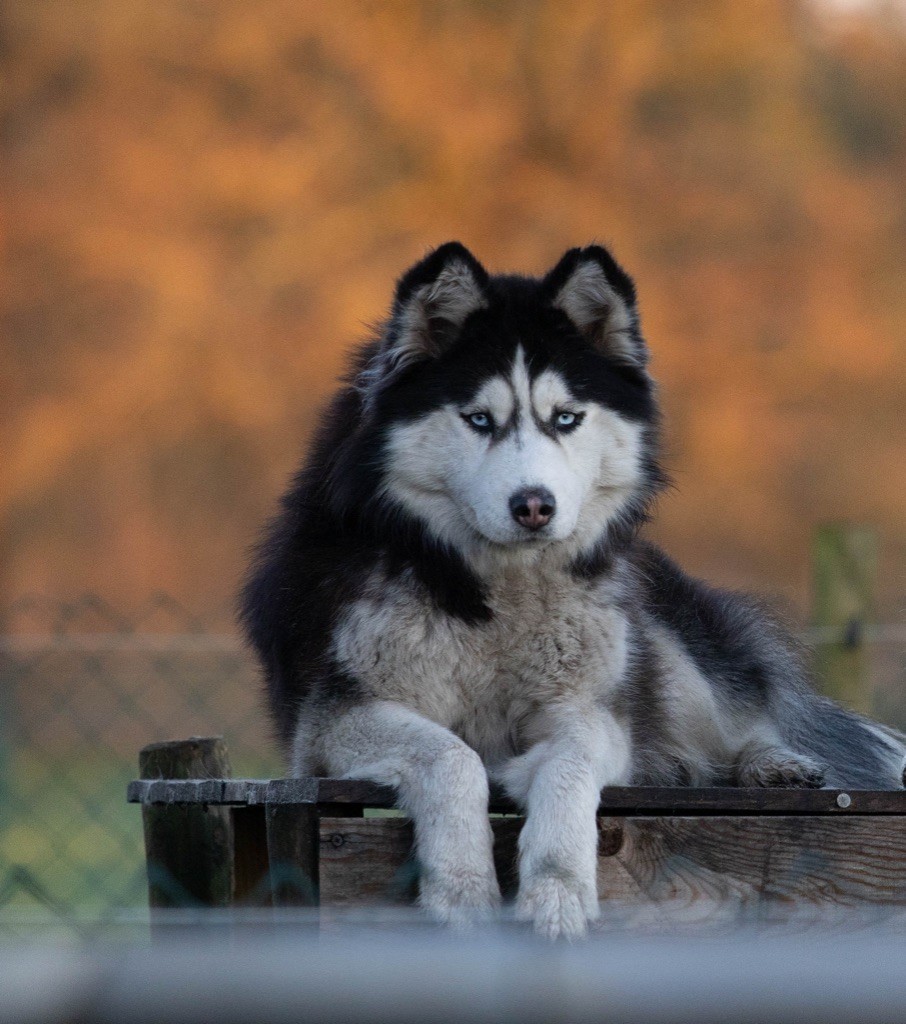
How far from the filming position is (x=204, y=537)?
28.3ft

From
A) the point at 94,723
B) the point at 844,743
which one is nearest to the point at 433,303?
the point at 844,743

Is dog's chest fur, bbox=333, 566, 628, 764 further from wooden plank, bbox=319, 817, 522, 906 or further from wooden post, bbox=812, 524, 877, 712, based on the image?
wooden post, bbox=812, 524, 877, 712

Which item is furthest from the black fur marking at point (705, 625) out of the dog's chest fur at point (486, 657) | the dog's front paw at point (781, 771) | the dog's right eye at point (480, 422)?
the dog's right eye at point (480, 422)

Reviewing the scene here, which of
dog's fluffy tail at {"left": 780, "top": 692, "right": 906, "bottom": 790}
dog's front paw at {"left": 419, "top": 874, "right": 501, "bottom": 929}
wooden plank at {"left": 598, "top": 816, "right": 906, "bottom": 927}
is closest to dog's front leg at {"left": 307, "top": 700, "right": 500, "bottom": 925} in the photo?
dog's front paw at {"left": 419, "top": 874, "right": 501, "bottom": 929}

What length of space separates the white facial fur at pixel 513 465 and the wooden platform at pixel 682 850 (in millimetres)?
620

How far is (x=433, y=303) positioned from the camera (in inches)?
112

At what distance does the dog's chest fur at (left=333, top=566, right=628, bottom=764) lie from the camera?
2.67m

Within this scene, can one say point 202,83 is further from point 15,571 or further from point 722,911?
point 722,911

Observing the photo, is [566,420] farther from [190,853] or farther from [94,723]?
[94,723]

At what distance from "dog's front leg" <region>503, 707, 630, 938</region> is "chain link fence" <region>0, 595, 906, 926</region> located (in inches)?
90.6

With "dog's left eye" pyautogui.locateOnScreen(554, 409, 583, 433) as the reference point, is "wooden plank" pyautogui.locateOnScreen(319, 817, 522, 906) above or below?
below

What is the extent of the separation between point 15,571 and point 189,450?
51.4 inches

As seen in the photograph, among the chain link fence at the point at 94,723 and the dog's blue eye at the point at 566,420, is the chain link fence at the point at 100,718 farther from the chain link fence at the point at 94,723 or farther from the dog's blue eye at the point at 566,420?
the dog's blue eye at the point at 566,420

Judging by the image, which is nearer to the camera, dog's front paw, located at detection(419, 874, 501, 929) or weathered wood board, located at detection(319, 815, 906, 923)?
dog's front paw, located at detection(419, 874, 501, 929)
